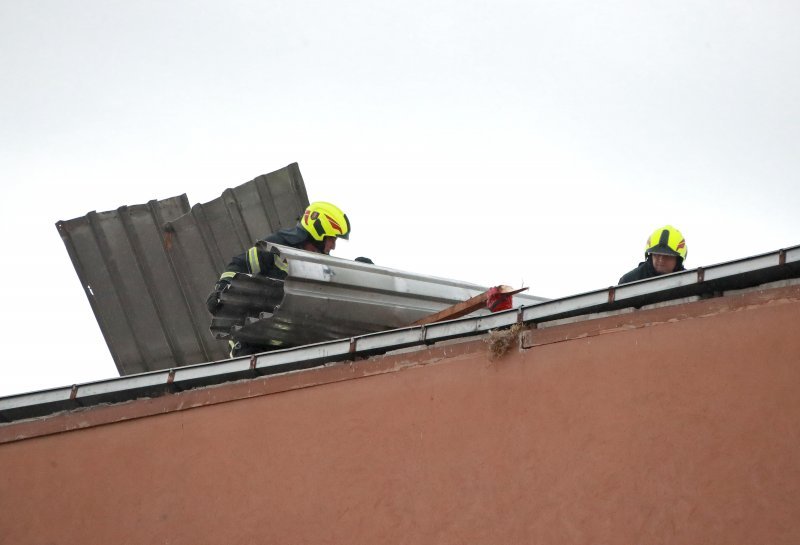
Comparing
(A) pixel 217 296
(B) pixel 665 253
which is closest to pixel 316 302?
(A) pixel 217 296

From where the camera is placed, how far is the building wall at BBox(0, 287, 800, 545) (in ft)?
17.1

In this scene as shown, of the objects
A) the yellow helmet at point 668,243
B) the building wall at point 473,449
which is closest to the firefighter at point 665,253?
the yellow helmet at point 668,243

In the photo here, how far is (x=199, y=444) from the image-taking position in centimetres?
660

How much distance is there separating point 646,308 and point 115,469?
126 inches

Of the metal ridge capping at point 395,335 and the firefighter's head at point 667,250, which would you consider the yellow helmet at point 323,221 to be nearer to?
the metal ridge capping at point 395,335

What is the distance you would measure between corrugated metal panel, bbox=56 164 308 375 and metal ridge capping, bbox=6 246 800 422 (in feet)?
6.37

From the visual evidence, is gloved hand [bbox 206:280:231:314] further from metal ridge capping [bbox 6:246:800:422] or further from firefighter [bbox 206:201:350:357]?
metal ridge capping [bbox 6:246:800:422]

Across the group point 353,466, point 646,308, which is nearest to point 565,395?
point 646,308

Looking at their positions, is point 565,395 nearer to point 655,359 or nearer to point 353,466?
point 655,359

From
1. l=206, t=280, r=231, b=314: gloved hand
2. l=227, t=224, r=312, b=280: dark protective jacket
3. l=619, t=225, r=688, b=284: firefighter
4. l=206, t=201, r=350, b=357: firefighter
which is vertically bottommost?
l=206, t=280, r=231, b=314: gloved hand

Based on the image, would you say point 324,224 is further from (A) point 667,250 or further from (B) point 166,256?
(A) point 667,250

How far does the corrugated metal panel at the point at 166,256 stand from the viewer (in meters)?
9.41

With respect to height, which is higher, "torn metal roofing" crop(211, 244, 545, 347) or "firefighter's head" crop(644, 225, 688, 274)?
"firefighter's head" crop(644, 225, 688, 274)

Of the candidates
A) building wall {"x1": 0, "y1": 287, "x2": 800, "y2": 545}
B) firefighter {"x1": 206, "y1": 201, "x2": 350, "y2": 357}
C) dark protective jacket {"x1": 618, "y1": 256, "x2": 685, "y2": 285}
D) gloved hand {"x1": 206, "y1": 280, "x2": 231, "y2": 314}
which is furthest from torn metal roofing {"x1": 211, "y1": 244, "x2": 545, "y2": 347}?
dark protective jacket {"x1": 618, "y1": 256, "x2": 685, "y2": 285}
